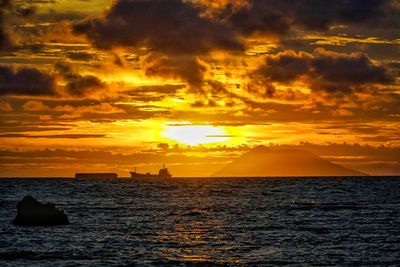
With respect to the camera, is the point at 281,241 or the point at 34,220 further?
the point at 34,220

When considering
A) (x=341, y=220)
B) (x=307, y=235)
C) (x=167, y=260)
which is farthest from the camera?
(x=341, y=220)

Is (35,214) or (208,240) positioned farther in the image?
(35,214)

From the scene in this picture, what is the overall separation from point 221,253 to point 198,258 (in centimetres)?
350

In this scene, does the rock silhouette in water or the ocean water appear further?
the rock silhouette in water

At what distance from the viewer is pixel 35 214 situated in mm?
78688

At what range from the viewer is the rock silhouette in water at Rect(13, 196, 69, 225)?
7856 cm

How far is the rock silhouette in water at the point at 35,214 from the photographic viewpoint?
258ft

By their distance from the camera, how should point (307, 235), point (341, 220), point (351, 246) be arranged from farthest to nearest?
point (341, 220), point (307, 235), point (351, 246)

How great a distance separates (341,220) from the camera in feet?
290

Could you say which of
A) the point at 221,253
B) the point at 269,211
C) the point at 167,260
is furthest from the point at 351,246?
the point at 269,211

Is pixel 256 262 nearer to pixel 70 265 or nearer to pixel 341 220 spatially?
pixel 70 265

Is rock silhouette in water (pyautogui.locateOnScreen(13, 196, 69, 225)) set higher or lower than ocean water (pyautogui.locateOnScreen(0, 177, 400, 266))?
higher

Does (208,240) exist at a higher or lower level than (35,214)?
lower

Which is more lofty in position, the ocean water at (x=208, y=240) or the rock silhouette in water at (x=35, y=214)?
the rock silhouette in water at (x=35, y=214)
